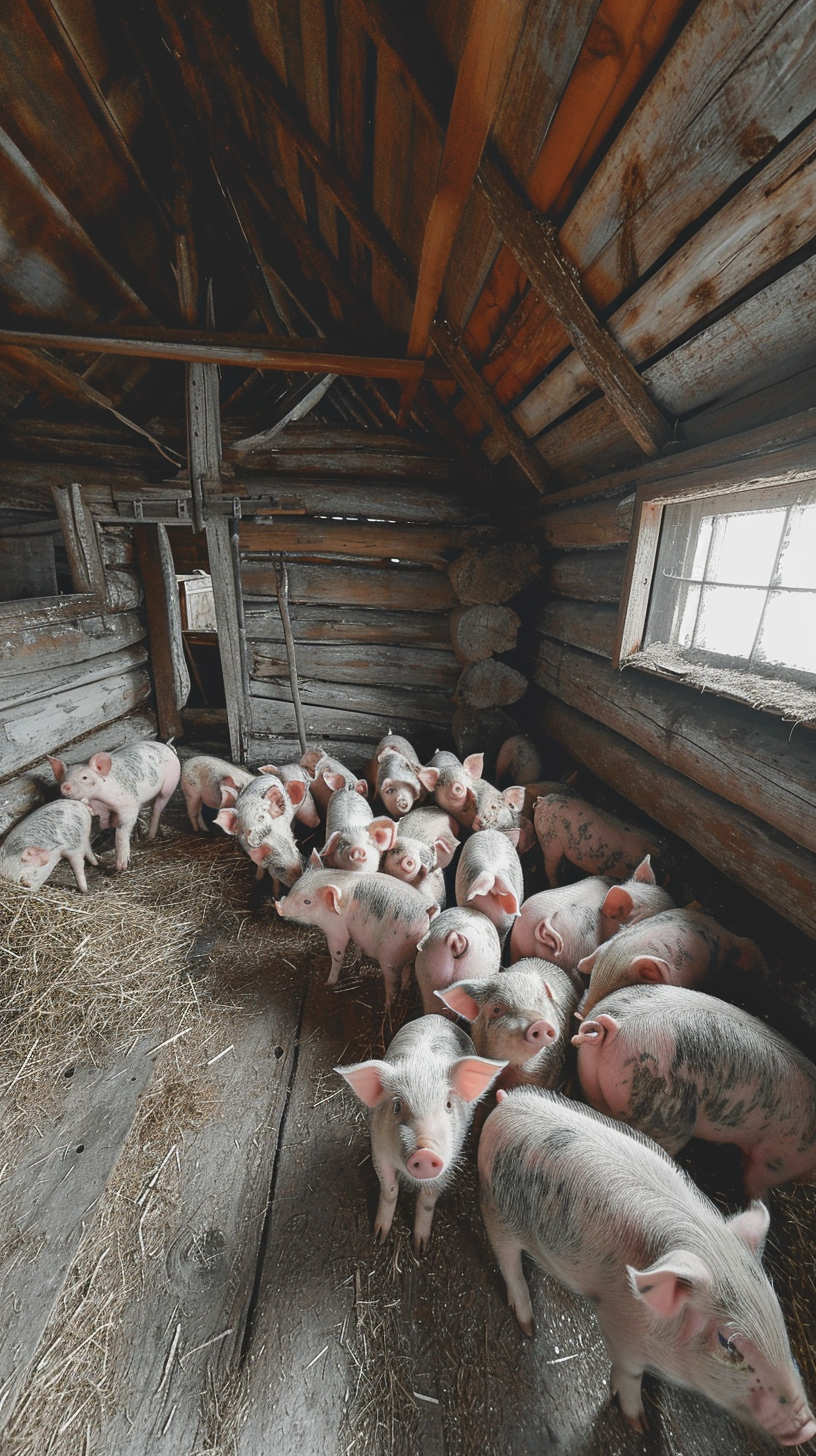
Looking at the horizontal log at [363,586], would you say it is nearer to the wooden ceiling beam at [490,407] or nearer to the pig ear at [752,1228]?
the wooden ceiling beam at [490,407]

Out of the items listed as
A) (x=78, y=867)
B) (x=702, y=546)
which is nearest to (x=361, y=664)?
(x=78, y=867)

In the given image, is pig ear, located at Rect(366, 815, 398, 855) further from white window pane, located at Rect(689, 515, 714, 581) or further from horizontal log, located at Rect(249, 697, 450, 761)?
horizontal log, located at Rect(249, 697, 450, 761)

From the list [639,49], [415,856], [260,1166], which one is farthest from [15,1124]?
[639,49]

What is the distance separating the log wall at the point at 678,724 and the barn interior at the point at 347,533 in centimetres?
3

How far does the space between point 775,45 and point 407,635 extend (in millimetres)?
4800

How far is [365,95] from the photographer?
237cm

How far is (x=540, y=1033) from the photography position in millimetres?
1915

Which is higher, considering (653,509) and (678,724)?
(653,509)

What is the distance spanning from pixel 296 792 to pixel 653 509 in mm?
3202

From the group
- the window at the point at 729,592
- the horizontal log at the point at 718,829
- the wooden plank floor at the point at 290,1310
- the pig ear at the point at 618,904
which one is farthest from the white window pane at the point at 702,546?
the wooden plank floor at the point at 290,1310

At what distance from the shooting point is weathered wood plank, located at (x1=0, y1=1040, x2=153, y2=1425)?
168cm

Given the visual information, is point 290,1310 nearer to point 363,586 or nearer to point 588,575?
point 588,575

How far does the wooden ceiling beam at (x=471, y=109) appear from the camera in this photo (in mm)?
1247

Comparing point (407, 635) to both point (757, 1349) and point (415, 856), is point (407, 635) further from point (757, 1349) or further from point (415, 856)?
point (757, 1349)
